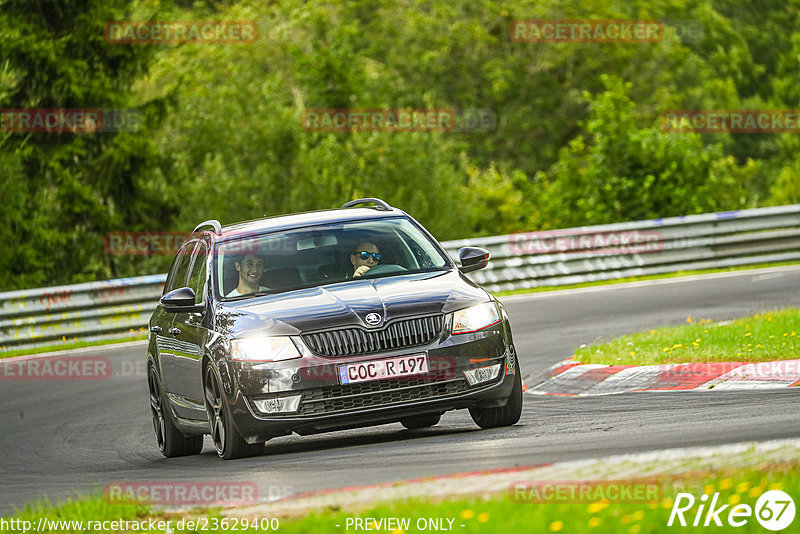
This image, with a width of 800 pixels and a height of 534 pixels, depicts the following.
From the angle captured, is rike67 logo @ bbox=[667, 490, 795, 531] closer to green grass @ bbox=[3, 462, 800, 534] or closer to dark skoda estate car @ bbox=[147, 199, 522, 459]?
green grass @ bbox=[3, 462, 800, 534]

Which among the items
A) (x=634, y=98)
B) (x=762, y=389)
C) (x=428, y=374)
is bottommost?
(x=634, y=98)

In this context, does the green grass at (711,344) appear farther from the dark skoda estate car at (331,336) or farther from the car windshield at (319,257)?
the car windshield at (319,257)

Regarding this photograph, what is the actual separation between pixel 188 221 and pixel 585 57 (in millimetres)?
25773

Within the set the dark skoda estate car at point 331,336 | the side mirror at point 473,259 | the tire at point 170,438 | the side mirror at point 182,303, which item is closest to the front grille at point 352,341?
the dark skoda estate car at point 331,336

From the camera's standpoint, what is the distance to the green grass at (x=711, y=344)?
11.5 m

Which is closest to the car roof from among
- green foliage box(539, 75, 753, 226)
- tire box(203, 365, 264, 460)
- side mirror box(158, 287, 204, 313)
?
side mirror box(158, 287, 204, 313)

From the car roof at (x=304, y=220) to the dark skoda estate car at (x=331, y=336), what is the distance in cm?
2

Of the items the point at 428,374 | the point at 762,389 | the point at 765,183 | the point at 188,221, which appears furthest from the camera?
the point at 765,183

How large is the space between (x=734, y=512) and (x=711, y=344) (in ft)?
23.0

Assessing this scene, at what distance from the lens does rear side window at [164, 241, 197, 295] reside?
11.1 metres

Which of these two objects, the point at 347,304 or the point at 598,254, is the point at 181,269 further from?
the point at 598,254

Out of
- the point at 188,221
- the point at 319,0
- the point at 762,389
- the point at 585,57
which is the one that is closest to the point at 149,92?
the point at 319,0

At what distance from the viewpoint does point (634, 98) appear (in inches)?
2226

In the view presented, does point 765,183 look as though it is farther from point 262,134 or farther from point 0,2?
point 0,2
